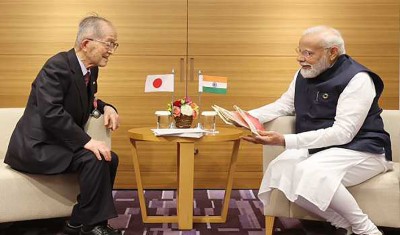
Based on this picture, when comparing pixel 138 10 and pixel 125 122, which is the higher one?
pixel 138 10

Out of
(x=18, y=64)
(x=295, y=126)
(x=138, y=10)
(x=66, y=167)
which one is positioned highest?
(x=138, y=10)

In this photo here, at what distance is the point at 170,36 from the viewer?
15.2ft

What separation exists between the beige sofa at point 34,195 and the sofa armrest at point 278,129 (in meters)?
1.25

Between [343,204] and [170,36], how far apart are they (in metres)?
2.36

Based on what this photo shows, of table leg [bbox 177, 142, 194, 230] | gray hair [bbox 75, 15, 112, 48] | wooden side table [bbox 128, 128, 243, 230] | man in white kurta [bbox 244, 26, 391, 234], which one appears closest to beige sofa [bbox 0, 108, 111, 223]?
wooden side table [bbox 128, 128, 243, 230]

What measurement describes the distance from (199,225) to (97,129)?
98 cm

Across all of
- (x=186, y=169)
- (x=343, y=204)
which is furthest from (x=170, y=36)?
(x=343, y=204)

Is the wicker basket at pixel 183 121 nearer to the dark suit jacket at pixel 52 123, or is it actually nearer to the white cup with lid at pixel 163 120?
the white cup with lid at pixel 163 120

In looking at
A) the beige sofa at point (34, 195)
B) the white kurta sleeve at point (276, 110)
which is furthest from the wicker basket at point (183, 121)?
the beige sofa at point (34, 195)

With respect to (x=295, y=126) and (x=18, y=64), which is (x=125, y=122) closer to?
(x=18, y=64)

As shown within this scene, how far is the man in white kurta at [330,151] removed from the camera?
294 cm

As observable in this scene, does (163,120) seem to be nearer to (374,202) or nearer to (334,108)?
(334,108)

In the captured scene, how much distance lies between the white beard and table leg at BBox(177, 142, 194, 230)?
0.88 metres

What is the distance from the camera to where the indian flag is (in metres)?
3.66
